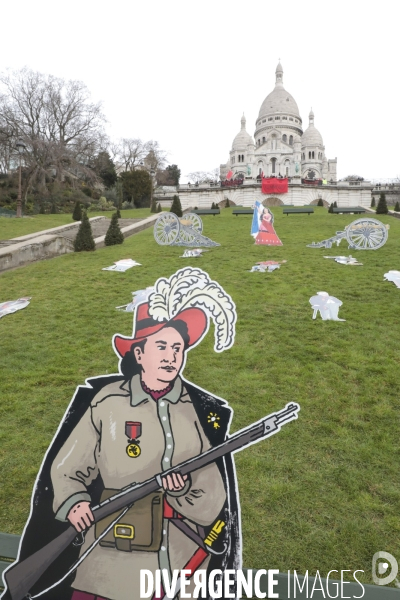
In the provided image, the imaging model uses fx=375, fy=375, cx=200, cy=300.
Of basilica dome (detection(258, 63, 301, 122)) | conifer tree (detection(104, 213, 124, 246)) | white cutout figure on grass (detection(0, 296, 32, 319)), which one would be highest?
basilica dome (detection(258, 63, 301, 122))

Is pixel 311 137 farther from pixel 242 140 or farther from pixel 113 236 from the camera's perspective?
pixel 113 236

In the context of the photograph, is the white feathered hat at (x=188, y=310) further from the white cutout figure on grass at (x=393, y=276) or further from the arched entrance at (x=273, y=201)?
the arched entrance at (x=273, y=201)

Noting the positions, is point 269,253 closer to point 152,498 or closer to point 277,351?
point 277,351

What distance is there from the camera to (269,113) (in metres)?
75.4

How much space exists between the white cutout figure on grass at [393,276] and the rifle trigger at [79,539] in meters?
9.36

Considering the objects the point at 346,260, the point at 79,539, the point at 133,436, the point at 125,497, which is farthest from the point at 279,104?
the point at 79,539

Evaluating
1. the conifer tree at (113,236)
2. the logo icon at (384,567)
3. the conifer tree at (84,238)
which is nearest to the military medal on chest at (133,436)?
the logo icon at (384,567)

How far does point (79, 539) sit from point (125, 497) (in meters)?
0.34

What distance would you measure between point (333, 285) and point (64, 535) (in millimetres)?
8799

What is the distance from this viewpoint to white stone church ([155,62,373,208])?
45.4 meters

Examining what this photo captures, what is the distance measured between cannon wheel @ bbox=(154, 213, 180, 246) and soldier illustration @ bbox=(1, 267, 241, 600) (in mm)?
13301

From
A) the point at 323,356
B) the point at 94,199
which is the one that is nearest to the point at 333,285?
the point at 323,356

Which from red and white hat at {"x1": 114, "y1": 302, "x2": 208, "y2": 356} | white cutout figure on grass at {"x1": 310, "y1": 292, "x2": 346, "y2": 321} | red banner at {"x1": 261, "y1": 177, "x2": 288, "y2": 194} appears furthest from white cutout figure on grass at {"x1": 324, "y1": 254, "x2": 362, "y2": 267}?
red banner at {"x1": 261, "y1": 177, "x2": 288, "y2": 194}

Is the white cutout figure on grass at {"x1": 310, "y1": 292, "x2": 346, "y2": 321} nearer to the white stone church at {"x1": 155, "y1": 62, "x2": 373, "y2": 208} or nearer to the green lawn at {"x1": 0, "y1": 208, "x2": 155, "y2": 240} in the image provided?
the green lawn at {"x1": 0, "y1": 208, "x2": 155, "y2": 240}
